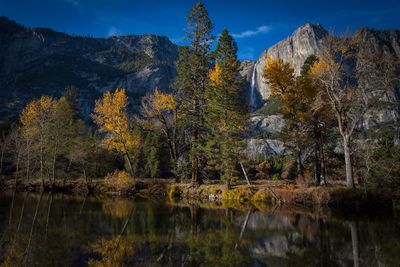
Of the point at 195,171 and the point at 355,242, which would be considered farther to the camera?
the point at 195,171

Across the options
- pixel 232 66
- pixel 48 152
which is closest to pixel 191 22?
pixel 232 66

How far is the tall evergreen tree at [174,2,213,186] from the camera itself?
110 ft

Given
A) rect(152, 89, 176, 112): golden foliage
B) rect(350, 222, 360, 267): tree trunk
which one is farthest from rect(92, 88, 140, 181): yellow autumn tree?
rect(350, 222, 360, 267): tree trunk

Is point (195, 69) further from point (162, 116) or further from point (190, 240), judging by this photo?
point (190, 240)

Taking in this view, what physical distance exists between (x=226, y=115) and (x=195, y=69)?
7.11m

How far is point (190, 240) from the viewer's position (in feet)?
41.4

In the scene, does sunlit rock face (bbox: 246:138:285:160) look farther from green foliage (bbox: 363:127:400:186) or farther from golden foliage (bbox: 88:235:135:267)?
golden foliage (bbox: 88:235:135:267)

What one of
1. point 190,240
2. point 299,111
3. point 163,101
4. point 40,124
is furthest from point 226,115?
point 40,124

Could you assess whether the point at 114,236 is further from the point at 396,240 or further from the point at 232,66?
the point at 232,66

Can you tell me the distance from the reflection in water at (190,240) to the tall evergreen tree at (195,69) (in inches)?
623

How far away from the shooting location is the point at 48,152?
1560 inches

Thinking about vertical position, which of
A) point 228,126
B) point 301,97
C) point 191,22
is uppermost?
point 191,22

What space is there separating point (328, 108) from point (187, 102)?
13.5 metres

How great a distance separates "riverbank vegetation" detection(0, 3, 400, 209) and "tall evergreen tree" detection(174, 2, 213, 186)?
0.33 feet
